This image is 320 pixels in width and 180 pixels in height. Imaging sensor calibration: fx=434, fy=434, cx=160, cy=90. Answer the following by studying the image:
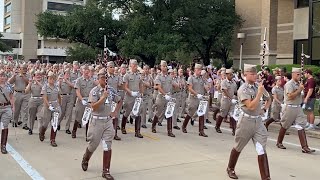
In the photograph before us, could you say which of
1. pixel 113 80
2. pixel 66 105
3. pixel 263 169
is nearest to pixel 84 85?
pixel 113 80

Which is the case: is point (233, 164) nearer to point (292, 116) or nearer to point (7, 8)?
point (292, 116)

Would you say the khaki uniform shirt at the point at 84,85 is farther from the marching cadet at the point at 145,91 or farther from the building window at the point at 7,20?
the building window at the point at 7,20

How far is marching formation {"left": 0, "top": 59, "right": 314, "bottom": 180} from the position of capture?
7.25 metres

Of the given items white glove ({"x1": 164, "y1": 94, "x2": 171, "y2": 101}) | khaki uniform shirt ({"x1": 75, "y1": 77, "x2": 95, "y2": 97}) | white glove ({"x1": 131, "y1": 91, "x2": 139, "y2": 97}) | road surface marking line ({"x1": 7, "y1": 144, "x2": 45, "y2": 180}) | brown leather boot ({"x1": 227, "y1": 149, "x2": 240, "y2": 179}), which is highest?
khaki uniform shirt ({"x1": 75, "y1": 77, "x2": 95, "y2": 97})

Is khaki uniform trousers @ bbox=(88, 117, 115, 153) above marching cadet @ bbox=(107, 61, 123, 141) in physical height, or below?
below

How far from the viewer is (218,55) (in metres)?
44.1

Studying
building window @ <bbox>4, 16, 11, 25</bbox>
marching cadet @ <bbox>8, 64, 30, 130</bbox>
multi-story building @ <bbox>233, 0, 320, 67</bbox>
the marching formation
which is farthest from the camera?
building window @ <bbox>4, 16, 11, 25</bbox>

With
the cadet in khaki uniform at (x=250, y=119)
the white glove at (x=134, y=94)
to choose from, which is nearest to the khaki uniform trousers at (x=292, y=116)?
the cadet in khaki uniform at (x=250, y=119)

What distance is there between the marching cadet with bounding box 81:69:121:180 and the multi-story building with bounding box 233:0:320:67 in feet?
58.4

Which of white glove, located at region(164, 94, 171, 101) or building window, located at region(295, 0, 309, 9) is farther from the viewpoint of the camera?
building window, located at region(295, 0, 309, 9)

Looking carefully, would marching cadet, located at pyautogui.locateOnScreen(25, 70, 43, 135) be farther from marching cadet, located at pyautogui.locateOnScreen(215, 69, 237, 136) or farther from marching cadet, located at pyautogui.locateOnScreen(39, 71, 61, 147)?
marching cadet, located at pyautogui.locateOnScreen(215, 69, 237, 136)

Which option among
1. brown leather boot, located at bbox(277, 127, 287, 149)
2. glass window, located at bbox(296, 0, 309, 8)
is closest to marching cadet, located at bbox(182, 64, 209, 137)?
brown leather boot, located at bbox(277, 127, 287, 149)

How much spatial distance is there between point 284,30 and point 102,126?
79.1 ft

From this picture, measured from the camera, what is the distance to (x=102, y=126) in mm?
7453
